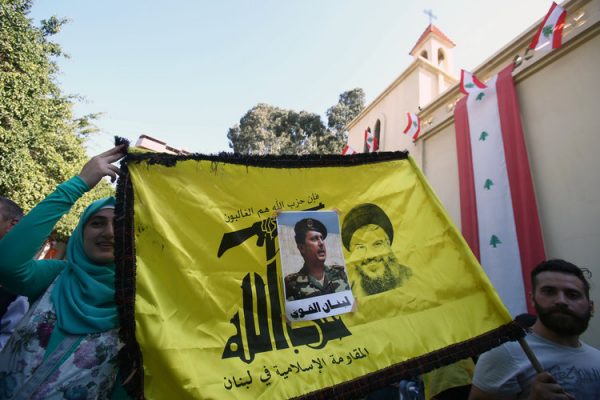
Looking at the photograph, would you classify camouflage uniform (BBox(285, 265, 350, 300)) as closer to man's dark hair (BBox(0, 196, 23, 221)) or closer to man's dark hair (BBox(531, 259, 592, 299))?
man's dark hair (BBox(531, 259, 592, 299))

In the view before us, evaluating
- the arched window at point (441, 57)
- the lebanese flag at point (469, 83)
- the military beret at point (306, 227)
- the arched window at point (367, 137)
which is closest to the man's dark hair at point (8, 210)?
the military beret at point (306, 227)

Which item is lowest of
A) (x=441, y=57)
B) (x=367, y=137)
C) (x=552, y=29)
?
(x=552, y=29)

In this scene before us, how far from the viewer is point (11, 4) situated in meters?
6.98

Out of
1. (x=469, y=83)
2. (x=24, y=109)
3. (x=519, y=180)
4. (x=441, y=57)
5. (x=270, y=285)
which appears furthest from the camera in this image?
(x=441, y=57)

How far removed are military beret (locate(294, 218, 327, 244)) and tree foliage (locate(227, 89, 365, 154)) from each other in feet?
59.3

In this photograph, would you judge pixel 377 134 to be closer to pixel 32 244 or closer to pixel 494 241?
pixel 494 241

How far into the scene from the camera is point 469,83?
5484mm

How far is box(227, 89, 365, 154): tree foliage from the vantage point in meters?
19.8

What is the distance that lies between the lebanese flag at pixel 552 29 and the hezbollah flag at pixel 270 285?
412 centimetres

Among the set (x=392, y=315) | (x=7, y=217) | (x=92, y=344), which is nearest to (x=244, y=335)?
(x=92, y=344)

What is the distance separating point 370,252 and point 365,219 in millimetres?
184

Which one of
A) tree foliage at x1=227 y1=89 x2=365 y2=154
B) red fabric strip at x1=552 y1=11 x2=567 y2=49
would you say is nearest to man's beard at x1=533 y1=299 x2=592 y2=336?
red fabric strip at x1=552 y1=11 x2=567 y2=49

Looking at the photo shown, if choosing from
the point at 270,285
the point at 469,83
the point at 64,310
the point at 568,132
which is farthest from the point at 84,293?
the point at 469,83

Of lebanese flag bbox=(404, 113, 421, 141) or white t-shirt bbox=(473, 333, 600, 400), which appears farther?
lebanese flag bbox=(404, 113, 421, 141)
